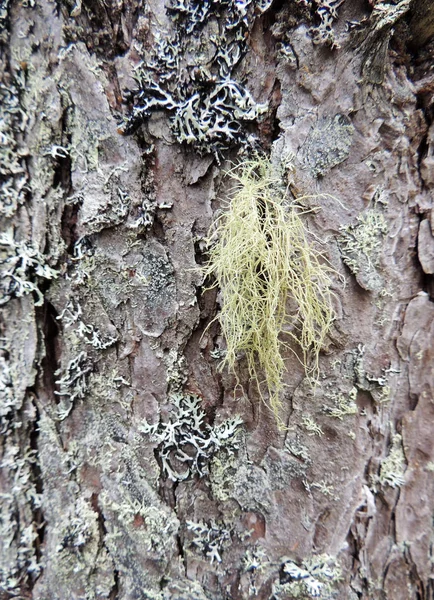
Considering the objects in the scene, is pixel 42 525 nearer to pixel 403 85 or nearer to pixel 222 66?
pixel 222 66

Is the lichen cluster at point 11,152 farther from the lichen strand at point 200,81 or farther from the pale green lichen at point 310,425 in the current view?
the pale green lichen at point 310,425

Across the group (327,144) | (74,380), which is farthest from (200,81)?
(74,380)

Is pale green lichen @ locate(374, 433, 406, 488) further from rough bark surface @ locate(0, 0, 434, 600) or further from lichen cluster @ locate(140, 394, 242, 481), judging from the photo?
lichen cluster @ locate(140, 394, 242, 481)

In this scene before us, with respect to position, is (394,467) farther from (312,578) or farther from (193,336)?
(193,336)

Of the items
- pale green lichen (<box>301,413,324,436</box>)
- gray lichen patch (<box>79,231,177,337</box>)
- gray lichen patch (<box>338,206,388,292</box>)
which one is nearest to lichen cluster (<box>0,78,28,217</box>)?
gray lichen patch (<box>79,231,177,337</box>)

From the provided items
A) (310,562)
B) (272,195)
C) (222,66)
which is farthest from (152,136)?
(310,562)

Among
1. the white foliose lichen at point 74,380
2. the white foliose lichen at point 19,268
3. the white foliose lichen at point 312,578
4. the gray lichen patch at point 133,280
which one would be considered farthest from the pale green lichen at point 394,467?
the white foliose lichen at point 19,268
